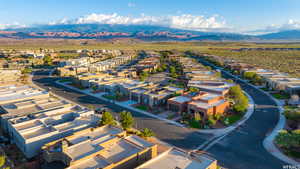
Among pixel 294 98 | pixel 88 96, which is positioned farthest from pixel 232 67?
pixel 88 96

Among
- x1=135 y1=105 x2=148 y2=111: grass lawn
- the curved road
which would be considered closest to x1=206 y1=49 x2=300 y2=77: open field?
the curved road

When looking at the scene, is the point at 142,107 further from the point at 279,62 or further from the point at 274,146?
the point at 279,62

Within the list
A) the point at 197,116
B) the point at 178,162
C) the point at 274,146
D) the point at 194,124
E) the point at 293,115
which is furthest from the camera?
the point at 197,116

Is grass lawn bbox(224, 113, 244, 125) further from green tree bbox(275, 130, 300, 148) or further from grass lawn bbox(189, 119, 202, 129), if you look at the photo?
green tree bbox(275, 130, 300, 148)

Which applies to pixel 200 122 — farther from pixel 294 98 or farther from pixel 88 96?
pixel 88 96

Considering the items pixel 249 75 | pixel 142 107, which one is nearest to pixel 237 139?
pixel 142 107

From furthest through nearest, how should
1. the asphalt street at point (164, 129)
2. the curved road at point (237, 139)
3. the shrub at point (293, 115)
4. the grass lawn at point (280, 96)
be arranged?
1. the grass lawn at point (280, 96)
2. the shrub at point (293, 115)
3. the asphalt street at point (164, 129)
4. the curved road at point (237, 139)

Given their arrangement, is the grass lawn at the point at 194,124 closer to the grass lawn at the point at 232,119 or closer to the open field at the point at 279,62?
the grass lawn at the point at 232,119

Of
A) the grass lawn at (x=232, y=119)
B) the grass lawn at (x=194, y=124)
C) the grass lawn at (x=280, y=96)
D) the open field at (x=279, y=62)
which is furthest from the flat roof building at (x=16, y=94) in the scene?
the open field at (x=279, y=62)
